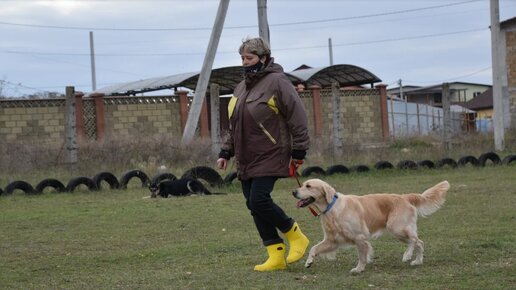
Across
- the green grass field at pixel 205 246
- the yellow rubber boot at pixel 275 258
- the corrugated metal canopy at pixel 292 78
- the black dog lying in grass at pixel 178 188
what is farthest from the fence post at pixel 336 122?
the yellow rubber boot at pixel 275 258

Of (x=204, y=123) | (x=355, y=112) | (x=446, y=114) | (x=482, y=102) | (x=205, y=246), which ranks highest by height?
(x=482, y=102)

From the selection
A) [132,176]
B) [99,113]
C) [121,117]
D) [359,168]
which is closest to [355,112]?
[121,117]

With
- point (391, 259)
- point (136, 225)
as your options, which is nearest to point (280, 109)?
point (391, 259)

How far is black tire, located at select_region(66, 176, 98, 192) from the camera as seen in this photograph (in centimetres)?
1581

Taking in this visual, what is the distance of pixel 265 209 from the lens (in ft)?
22.9

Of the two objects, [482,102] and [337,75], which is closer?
[337,75]

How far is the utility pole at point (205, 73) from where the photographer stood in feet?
72.0

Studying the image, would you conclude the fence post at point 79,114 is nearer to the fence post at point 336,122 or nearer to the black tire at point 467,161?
the fence post at point 336,122

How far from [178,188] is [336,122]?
21.5 ft

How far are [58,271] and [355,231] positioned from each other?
278 cm

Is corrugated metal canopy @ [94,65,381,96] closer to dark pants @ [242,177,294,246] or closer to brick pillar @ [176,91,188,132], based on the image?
brick pillar @ [176,91,188,132]

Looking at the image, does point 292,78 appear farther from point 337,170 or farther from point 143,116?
point 337,170

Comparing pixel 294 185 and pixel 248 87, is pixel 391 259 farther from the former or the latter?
pixel 294 185

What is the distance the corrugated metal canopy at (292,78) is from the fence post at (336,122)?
41.2ft
